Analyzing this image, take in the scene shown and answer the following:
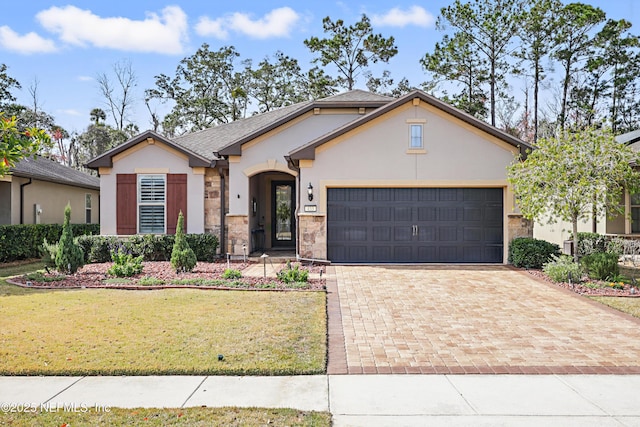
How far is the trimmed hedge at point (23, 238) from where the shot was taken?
14.8 meters

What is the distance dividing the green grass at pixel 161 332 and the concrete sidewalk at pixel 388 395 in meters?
0.28

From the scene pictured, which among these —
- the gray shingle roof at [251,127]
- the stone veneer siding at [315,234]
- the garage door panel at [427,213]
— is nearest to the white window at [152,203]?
the gray shingle roof at [251,127]

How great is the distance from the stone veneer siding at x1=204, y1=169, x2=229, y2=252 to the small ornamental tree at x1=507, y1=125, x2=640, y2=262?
9.04 m

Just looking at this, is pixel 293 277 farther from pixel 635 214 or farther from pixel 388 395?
pixel 635 214

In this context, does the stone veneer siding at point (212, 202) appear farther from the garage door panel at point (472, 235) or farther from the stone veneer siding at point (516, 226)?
the stone veneer siding at point (516, 226)

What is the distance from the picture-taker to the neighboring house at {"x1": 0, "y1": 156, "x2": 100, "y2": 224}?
635 inches

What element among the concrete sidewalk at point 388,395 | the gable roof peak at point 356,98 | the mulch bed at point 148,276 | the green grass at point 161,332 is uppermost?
the gable roof peak at point 356,98

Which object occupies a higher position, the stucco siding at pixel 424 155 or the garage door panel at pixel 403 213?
the stucco siding at pixel 424 155

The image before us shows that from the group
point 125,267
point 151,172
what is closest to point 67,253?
point 125,267

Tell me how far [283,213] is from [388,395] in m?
13.8

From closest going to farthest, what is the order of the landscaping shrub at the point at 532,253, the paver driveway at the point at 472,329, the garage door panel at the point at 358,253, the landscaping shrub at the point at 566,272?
1. the paver driveway at the point at 472,329
2. the landscaping shrub at the point at 566,272
3. the landscaping shrub at the point at 532,253
4. the garage door panel at the point at 358,253

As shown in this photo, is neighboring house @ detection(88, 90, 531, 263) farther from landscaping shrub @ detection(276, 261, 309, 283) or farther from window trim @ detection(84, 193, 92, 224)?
window trim @ detection(84, 193, 92, 224)

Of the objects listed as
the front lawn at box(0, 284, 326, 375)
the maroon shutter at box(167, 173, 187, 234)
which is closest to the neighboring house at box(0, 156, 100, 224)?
the maroon shutter at box(167, 173, 187, 234)

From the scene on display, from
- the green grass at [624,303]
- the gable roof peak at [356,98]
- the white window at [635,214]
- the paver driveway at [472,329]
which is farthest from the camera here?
the gable roof peak at [356,98]
